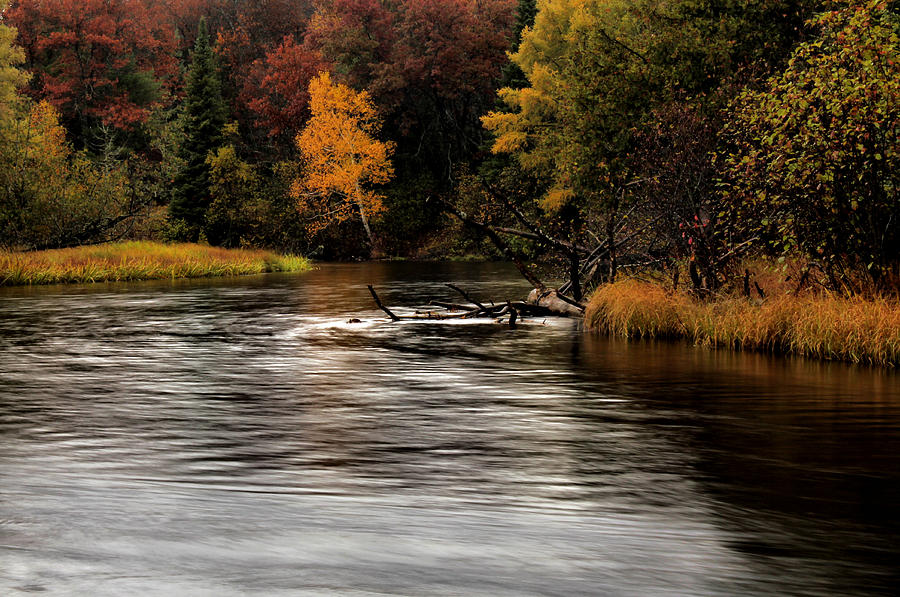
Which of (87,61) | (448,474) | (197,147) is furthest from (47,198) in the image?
(448,474)

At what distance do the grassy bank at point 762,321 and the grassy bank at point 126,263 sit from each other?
2727 centimetres

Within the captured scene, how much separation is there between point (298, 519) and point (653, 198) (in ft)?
52.6

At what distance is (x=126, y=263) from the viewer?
149 feet

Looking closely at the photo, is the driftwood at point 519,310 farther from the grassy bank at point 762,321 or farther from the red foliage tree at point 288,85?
the red foliage tree at point 288,85

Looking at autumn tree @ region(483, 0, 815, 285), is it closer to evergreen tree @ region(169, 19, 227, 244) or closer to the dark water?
the dark water

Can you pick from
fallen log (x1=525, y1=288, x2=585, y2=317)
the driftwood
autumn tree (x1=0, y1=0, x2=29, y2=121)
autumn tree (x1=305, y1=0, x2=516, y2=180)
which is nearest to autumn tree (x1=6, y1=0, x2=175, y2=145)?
autumn tree (x1=0, y1=0, x2=29, y2=121)

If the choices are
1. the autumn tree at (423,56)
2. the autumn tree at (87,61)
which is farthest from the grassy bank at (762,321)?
the autumn tree at (87,61)

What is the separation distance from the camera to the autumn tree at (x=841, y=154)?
16703 mm

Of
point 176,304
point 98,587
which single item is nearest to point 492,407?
point 98,587

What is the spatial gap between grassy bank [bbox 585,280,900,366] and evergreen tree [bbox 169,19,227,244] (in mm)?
43764

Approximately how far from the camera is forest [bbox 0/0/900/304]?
59.4ft

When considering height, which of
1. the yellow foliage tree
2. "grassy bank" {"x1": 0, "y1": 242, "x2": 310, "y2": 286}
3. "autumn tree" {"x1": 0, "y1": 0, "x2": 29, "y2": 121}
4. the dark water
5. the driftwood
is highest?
"autumn tree" {"x1": 0, "y1": 0, "x2": 29, "y2": 121}

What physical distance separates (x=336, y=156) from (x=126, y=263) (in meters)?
23.2

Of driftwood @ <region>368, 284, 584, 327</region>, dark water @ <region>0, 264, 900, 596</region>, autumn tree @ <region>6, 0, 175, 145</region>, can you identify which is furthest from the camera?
autumn tree @ <region>6, 0, 175, 145</region>
